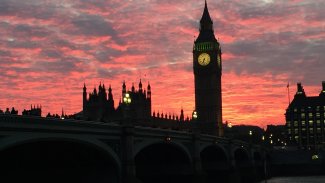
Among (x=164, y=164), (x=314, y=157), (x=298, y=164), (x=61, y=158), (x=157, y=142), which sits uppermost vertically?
(x=157, y=142)

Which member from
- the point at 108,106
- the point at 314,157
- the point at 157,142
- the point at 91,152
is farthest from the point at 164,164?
the point at 314,157

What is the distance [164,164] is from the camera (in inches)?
3305

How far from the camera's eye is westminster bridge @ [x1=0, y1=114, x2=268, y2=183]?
140 ft

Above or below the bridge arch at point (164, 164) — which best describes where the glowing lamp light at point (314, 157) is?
below

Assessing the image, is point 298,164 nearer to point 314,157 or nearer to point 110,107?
point 314,157

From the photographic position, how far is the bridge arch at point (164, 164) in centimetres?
7831

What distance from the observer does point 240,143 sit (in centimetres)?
12425

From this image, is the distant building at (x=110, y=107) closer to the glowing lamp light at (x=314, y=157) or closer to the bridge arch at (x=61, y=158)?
the glowing lamp light at (x=314, y=157)

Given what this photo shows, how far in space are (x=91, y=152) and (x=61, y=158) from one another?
3.06m

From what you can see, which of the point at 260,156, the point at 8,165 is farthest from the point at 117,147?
the point at 260,156

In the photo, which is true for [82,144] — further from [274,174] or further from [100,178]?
[274,174]

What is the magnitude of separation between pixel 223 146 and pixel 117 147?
5489cm

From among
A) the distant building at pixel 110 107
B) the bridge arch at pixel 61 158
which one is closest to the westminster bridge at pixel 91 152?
the bridge arch at pixel 61 158

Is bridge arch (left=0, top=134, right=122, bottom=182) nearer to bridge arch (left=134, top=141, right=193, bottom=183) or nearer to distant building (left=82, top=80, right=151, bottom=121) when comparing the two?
bridge arch (left=134, top=141, right=193, bottom=183)
